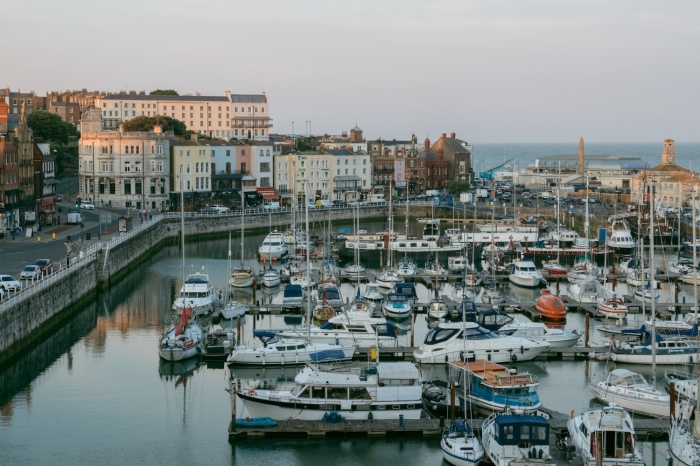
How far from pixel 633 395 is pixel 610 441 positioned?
5.32 meters

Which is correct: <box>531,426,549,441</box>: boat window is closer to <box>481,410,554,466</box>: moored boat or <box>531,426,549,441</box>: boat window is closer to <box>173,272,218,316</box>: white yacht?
<box>481,410,554,466</box>: moored boat

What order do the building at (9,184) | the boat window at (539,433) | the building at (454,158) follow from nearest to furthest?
the boat window at (539,433) → the building at (9,184) → the building at (454,158)

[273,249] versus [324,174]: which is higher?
[324,174]

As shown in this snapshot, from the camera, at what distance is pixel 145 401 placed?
32.9 m

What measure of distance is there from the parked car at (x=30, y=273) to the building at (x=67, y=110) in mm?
107996

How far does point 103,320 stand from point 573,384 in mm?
21249

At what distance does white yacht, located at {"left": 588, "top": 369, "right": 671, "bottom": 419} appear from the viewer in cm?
2945

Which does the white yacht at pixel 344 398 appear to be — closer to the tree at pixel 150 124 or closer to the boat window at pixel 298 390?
the boat window at pixel 298 390

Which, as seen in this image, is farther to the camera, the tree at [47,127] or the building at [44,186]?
the tree at [47,127]

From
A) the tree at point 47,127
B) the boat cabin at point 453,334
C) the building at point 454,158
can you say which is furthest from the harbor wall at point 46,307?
the building at point 454,158

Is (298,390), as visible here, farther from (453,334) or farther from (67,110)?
(67,110)

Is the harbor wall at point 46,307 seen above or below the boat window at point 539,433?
above

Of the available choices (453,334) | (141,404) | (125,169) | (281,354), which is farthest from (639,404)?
(125,169)

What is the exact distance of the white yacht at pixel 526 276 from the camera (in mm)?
55219
